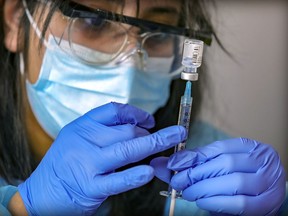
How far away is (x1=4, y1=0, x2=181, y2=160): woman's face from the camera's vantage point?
125 centimetres

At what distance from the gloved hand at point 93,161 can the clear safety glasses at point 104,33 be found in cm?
27

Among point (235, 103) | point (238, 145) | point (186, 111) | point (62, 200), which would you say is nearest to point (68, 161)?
point (62, 200)

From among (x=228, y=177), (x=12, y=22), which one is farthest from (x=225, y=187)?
(x=12, y=22)

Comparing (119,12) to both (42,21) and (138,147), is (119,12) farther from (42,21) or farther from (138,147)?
(138,147)

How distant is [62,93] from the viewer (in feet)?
4.28

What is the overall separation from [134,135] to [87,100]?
1.05ft

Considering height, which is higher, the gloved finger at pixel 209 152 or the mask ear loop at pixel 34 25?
the mask ear loop at pixel 34 25

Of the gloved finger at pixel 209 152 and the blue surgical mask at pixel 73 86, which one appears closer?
the gloved finger at pixel 209 152

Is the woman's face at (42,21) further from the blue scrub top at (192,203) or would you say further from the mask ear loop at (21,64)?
the blue scrub top at (192,203)

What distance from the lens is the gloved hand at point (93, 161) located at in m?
0.98

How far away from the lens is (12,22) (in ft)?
4.62

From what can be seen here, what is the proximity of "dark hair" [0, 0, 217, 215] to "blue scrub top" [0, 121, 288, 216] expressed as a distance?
7 cm

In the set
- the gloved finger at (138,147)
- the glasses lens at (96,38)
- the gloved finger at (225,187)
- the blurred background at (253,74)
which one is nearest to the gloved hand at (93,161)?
the gloved finger at (138,147)

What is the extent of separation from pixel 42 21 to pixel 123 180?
22.2 inches
